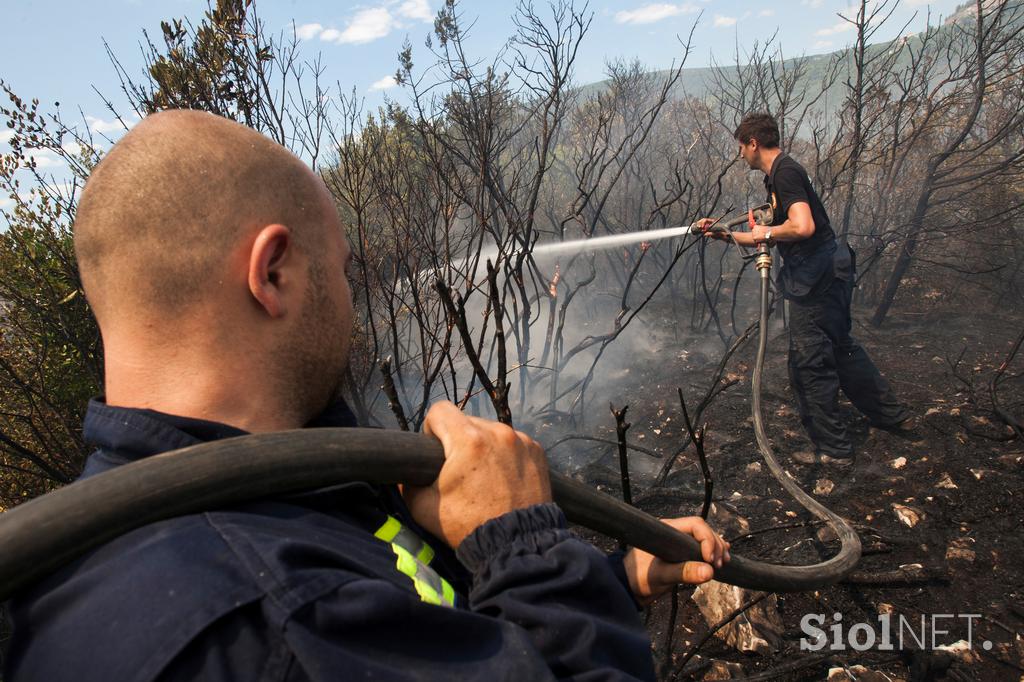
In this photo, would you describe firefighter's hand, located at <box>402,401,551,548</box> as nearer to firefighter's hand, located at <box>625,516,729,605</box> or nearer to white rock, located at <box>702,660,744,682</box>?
firefighter's hand, located at <box>625,516,729,605</box>

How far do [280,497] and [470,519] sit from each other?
313 millimetres

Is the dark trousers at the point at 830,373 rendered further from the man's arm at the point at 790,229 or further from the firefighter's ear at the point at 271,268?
the firefighter's ear at the point at 271,268

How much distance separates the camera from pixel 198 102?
3609 millimetres

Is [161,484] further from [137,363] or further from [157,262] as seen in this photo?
[157,262]

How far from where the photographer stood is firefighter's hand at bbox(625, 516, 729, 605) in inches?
53.4

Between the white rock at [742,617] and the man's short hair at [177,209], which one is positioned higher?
the man's short hair at [177,209]

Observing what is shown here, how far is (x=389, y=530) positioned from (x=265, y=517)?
0.76ft

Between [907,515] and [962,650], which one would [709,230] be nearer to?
[907,515]

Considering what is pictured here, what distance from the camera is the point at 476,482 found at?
1.00m

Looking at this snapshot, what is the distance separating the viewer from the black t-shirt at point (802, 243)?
4363mm

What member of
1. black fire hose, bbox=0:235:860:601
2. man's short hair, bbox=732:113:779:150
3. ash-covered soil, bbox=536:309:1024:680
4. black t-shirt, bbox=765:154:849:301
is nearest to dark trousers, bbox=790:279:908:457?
black t-shirt, bbox=765:154:849:301

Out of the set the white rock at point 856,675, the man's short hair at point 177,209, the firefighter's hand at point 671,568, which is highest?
the man's short hair at point 177,209

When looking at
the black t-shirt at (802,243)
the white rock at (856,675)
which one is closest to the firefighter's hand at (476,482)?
the white rock at (856,675)

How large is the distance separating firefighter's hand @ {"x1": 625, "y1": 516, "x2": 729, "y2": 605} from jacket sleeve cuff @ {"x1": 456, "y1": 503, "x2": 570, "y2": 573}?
0.51 m
